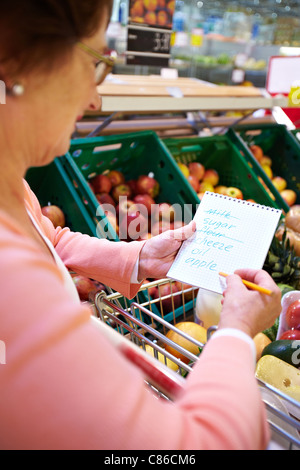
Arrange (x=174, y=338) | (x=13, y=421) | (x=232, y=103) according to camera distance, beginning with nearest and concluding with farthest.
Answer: (x=13, y=421) < (x=174, y=338) < (x=232, y=103)

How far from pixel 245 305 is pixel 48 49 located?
54 cm

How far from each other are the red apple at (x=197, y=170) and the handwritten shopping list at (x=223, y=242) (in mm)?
1504

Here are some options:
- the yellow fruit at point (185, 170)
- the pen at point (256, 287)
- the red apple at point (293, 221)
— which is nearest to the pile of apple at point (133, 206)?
the yellow fruit at point (185, 170)

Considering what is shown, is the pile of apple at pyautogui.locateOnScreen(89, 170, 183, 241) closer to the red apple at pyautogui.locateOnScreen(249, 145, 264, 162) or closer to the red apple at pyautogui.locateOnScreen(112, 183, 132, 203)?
the red apple at pyautogui.locateOnScreen(112, 183, 132, 203)

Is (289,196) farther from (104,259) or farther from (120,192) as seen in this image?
(104,259)

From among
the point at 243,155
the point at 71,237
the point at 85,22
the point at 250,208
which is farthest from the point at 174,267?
the point at 243,155

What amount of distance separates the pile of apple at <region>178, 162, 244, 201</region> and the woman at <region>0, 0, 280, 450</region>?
76.8 inches

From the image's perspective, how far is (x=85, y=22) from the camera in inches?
23.7

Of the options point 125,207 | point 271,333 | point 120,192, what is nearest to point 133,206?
point 125,207

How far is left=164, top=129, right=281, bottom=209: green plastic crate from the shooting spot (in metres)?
2.55

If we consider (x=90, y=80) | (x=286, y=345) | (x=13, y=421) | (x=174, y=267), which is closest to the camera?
(x=13, y=421)

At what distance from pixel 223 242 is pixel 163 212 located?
45.1 inches

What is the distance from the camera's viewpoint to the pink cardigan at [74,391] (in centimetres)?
51
